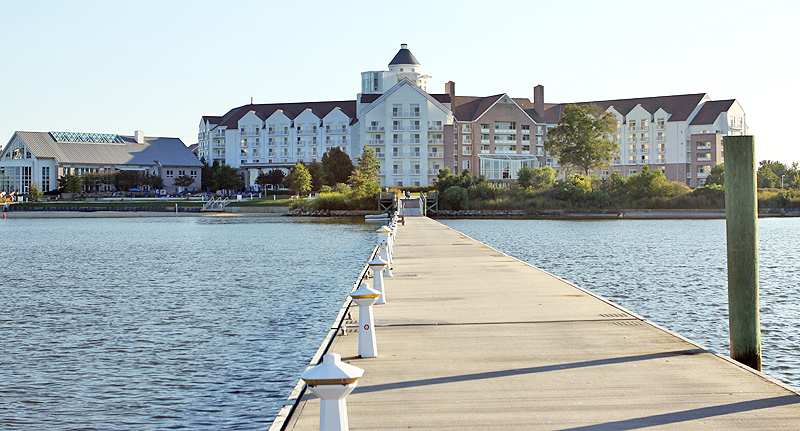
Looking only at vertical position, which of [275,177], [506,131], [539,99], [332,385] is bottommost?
[332,385]

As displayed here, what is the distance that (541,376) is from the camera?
793cm

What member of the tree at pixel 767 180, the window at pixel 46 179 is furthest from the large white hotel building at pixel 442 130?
the window at pixel 46 179

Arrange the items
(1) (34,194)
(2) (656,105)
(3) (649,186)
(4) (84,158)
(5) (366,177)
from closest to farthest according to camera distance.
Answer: (3) (649,186), (5) (366,177), (1) (34,194), (4) (84,158), (2) (656,105)

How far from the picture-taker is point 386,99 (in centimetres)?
9744

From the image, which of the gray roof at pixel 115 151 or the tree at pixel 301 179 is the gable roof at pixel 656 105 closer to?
the tree at pixel 301 179

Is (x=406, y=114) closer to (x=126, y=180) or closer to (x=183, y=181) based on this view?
(x=183, y=181)

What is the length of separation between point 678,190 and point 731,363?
267 feet

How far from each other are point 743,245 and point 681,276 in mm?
14725

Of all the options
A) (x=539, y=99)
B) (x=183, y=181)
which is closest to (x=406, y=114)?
(x=539, y=99)

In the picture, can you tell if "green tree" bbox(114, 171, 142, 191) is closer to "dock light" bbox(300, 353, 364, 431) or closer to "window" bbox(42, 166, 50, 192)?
"window" bbox(42, 166, 50, 192)

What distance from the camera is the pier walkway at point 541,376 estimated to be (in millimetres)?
6449

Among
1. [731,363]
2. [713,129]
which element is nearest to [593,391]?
[731,363]

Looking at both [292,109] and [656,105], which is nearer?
[656,105]

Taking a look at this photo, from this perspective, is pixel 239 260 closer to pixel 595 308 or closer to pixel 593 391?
pixel 595 308
